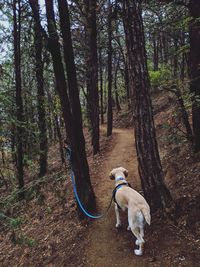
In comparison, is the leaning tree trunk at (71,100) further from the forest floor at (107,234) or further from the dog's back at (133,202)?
the dog's back at (133,202)

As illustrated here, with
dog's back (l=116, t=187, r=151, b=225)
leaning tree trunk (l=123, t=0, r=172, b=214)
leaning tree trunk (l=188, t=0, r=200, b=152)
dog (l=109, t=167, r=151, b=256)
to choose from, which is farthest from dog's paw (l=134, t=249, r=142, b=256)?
leaning tree trunk (l=188, t=0, r=200, b=152)

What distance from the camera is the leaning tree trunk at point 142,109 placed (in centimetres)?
559

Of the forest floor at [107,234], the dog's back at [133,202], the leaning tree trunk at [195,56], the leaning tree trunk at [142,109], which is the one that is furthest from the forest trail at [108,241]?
the leaning tree trunk at [195,56]

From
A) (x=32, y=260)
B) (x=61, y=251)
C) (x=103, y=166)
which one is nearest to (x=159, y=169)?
(x=61, y=251)

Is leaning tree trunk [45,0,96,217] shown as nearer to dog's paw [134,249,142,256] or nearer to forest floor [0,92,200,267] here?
forest floor [0,92,200,267]

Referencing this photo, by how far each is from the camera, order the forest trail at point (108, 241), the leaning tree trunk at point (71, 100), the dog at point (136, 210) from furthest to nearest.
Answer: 1. the leaning tree trunk at point (71, 100)
2. the forest trail at point (108, 241)
3. the dog at point (136, 210)

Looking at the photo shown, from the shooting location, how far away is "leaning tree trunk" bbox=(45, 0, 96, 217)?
6.25 metres

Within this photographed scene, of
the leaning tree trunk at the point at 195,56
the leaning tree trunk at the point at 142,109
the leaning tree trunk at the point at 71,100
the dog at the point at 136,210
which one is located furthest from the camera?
the leaning tree trunk at the point at 195,56

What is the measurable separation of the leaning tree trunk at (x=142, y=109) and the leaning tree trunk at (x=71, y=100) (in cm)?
166

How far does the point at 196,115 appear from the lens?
7434 mm

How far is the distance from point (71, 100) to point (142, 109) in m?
2.09

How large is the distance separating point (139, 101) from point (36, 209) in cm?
678

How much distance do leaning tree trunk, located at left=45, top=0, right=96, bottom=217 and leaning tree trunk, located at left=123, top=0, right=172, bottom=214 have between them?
5.45 feet

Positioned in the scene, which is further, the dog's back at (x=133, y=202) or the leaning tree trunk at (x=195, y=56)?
the leaning tree trunk at (x=195, y=56)
